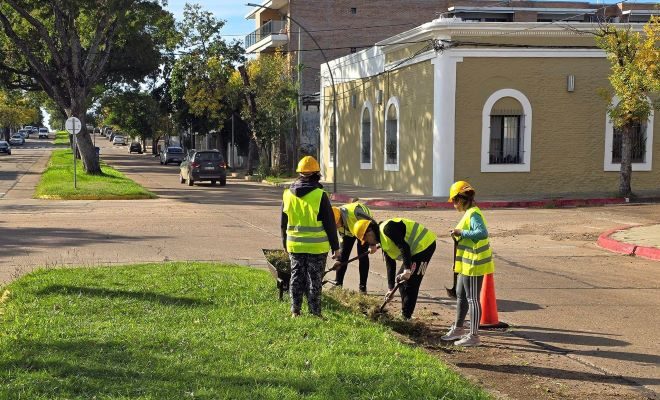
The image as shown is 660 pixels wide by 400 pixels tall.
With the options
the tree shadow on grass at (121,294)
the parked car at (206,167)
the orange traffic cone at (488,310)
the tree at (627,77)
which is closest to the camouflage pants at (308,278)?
the tree shadow on grass at (121,294)

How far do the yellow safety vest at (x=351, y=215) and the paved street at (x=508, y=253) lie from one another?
1.30 metres

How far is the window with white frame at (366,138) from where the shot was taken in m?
33.7

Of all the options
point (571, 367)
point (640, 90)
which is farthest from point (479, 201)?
point (571, 367)

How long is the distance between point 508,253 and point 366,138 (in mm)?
20386

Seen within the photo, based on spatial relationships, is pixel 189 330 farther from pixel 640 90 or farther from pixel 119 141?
pixel 119 141

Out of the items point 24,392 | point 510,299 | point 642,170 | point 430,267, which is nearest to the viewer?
point 24,392

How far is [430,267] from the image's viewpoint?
40.8 feet

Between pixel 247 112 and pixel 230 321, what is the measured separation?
37.3 m

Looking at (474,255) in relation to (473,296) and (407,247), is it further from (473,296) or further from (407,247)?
(407,247)

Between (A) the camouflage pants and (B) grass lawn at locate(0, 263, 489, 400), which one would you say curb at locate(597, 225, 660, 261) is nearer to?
(B) grass lawn at locate(0, 263, 489, 400)

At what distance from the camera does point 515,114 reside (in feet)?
87.4

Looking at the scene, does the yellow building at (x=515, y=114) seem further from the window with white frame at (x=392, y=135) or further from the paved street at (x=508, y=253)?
the paved street at (x=508, y=253)

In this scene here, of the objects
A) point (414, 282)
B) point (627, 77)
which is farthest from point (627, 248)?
point (627, 77)

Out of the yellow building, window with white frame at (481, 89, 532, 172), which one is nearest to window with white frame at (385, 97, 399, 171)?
the yellow building
